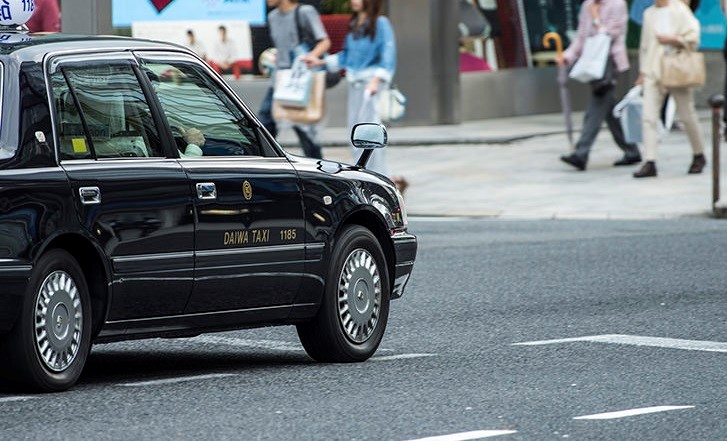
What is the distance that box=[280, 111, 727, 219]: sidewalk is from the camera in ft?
59.7

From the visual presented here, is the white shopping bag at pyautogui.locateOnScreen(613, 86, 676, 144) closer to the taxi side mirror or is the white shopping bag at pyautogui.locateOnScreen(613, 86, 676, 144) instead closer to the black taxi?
the taxi side mirror

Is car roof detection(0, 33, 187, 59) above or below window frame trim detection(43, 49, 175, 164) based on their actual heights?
above

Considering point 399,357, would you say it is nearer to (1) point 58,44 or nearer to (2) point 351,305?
(2) point 351,305

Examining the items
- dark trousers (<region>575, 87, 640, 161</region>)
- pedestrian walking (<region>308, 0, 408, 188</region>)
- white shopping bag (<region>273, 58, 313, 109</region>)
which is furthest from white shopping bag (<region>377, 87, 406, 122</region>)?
dark trousers (<region>575, 87, 640, 161</region>)

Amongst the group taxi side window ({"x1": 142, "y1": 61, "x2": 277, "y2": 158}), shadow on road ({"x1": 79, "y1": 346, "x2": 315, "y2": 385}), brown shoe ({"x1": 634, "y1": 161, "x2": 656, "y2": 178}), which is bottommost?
brown shoe ({"x1": 634, "y1": 161, "x2": 656, "y2": 178})

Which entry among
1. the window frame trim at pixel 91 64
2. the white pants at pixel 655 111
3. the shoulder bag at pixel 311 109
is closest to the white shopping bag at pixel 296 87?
the shoulder bag at pixel 311 109

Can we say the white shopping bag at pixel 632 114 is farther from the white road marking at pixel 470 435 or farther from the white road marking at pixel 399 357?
the white road marking at pixel 470 435

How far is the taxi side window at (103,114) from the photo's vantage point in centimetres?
747

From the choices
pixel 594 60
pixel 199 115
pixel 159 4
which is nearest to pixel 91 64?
pixel 199 115

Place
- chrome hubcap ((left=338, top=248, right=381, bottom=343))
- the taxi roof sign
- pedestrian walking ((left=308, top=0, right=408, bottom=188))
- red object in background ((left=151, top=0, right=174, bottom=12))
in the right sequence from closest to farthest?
the taxi roof sign, chrome hubcap ((left=338, top=248, right=381, bottom=343)), pedestrian walking ((left=308, top=0, right=408, bottom=188)), red object in background ((left=151, top=0, right=174, bottom=12))

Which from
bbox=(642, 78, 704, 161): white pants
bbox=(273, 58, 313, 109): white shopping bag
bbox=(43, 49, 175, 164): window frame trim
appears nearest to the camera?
bbox=(43, 49, 175, 164): window frame trim

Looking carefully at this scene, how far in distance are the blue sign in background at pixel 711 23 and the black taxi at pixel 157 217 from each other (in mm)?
18940

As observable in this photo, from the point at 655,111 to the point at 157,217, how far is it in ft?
41.5

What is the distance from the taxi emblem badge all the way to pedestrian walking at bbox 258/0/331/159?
32.8 feet
